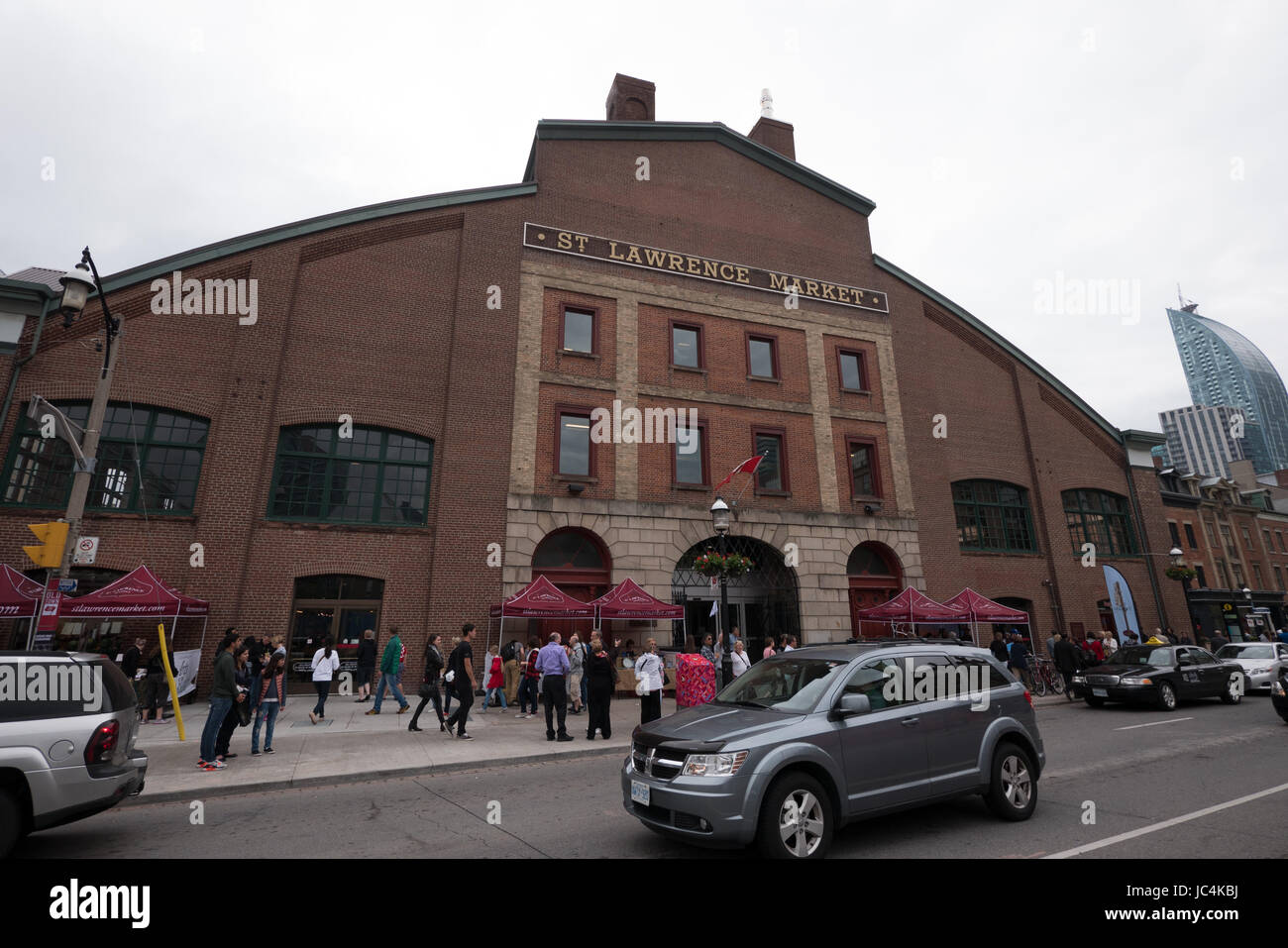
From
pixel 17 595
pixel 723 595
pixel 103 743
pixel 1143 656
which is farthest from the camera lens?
pixel 1143 656

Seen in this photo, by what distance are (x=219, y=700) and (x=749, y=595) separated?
16.1 metres

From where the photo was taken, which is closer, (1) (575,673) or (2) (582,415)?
(1) (575,673)

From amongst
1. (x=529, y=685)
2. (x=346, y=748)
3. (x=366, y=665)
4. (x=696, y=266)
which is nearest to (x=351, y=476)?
(x=366, y=665)

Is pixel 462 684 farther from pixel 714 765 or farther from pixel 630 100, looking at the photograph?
pixel 630 100

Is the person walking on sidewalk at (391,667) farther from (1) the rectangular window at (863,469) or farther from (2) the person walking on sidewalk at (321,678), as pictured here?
(1) the rectangular window at (863,469)

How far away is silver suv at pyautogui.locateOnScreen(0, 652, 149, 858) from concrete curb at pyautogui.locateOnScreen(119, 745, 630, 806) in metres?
2.21

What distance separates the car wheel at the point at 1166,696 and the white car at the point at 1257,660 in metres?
4.52

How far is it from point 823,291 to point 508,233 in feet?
41.7

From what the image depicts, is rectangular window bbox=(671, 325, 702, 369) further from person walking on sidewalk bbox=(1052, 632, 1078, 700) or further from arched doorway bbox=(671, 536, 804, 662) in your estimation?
person walking on sidewalk bbox=(1052, 632, 1078, 700)

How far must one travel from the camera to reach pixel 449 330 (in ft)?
68.3

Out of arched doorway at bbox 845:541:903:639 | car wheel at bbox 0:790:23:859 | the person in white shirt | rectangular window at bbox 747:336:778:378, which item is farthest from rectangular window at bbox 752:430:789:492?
car wheel at bbox 0:790:23:859

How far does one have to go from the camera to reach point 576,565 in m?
20.0

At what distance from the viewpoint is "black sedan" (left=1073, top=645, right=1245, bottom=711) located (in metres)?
15.9

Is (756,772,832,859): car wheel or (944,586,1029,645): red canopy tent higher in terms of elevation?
(944,586,1029,645): red canopy tent
